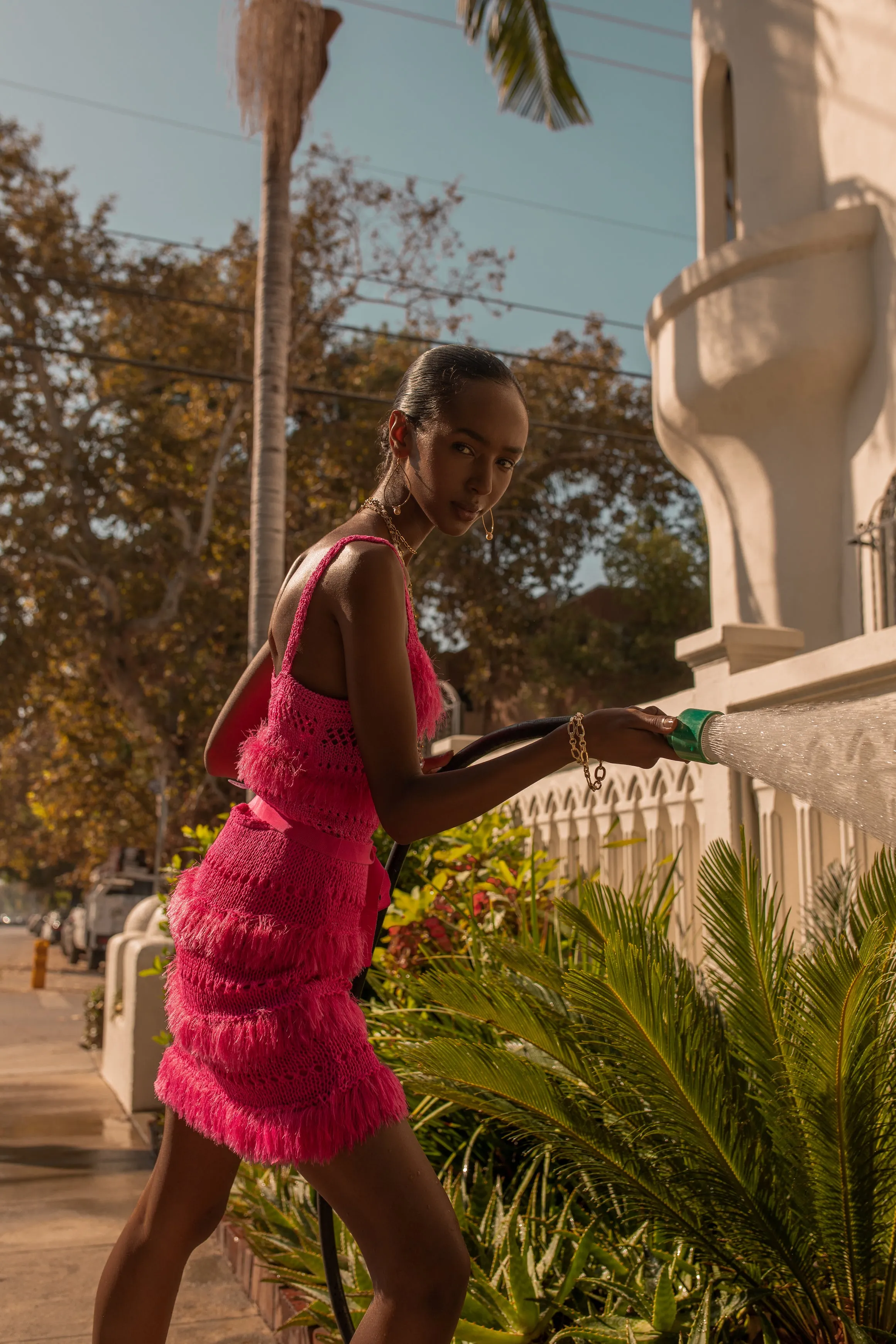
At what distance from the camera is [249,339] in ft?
67.6

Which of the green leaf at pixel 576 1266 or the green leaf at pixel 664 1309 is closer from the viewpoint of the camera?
the green leaf at pixel 664 1309

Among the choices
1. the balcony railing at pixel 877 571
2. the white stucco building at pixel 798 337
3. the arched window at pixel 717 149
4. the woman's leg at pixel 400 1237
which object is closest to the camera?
the woman's leg at pixel 400 1237

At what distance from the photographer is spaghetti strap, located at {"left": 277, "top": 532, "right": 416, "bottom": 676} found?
1.87 meters

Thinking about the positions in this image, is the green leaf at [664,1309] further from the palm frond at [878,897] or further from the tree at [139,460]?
the tree at [139,460]

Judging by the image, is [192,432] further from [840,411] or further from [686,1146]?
[686,1146]

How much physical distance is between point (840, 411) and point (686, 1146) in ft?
22.1

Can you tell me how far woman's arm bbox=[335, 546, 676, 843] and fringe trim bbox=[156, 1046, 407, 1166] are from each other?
363 mm

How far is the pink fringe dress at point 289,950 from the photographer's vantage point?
174 cm

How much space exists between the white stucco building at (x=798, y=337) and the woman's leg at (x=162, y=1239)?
618 centimetres

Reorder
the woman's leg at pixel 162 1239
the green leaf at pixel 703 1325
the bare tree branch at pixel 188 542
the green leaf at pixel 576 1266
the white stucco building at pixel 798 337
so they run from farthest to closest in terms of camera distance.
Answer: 1. the bare tree branch at pixel 188 542
2. the white stucco building at pixel 798 337
3. the green leaf at pixel 576 1266
4. the green leaf at pixel 703 1325
5. the woman's leg at pixel 162 1239

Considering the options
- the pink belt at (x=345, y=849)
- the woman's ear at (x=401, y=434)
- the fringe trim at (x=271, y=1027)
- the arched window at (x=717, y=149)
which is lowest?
the fringe trim at (x=271, y=1027)

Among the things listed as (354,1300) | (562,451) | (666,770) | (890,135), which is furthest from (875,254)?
(562,451)

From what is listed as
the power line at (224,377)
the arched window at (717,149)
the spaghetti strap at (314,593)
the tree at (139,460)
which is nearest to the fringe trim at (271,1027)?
the spaghetti strap at (314,593)

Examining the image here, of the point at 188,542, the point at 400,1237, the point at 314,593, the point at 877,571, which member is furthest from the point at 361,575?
the point at 188,542
